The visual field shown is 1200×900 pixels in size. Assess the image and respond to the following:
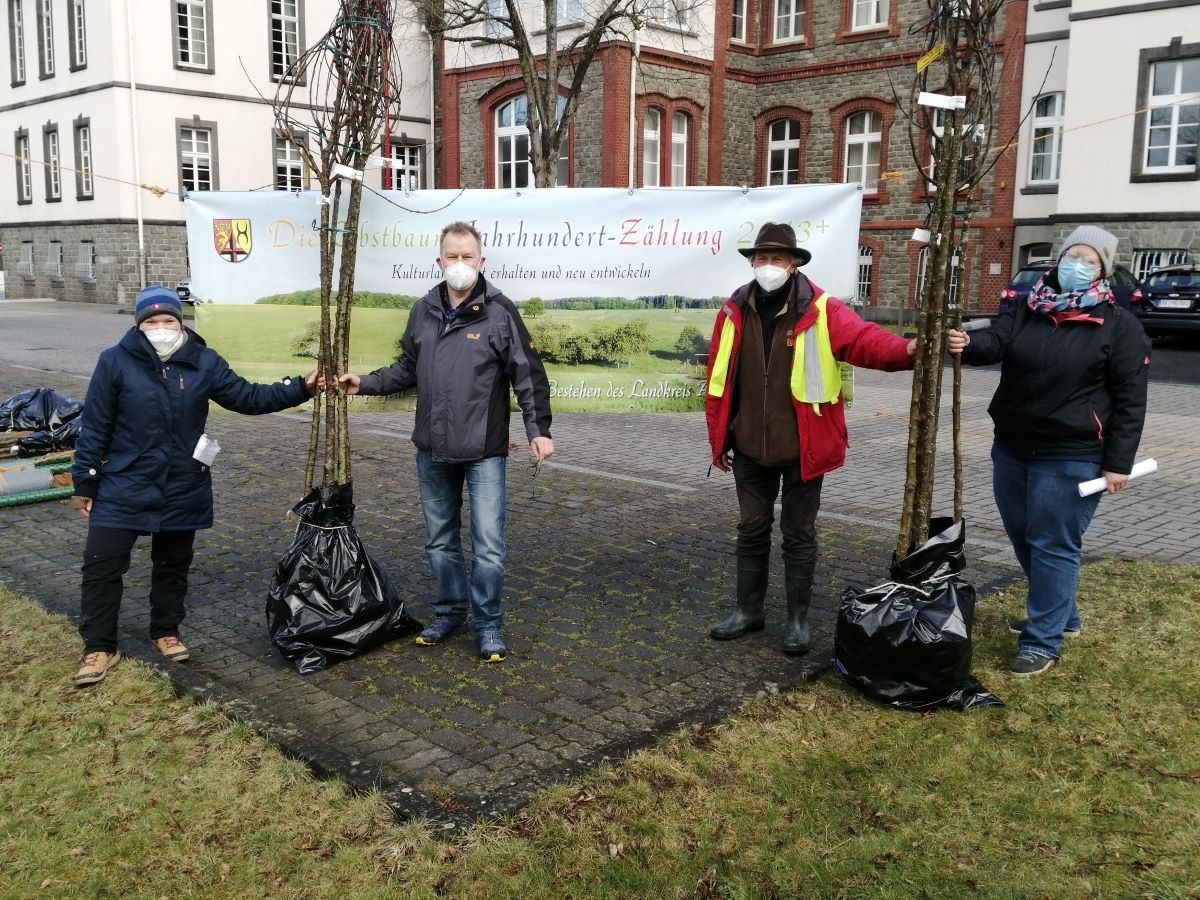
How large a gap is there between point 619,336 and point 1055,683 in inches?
121

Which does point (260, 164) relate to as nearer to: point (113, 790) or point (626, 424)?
point (626, 424)

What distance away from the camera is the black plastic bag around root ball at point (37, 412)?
10422 millimetres

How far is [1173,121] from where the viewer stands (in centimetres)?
2409

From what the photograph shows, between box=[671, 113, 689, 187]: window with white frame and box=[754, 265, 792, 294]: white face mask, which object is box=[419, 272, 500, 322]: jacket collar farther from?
box=[671, 113, 689, 187]: window with white frame

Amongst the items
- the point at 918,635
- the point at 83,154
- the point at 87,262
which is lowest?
the point at 918,635

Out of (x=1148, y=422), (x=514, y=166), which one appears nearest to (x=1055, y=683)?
(x=1148, y=422)

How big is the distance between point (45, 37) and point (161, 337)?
124 ft

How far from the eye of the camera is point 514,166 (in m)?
30.3

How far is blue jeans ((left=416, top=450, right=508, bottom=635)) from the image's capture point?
515 centimetres

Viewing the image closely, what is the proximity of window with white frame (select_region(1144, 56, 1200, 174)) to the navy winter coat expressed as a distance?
24.4 metres

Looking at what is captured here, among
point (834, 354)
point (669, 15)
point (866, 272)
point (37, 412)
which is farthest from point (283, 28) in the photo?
point (834, 354)

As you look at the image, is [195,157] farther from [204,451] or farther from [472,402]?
[472,402]

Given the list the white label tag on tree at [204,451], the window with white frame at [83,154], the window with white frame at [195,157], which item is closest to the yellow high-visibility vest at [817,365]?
the white label tag on tree at [204,451]

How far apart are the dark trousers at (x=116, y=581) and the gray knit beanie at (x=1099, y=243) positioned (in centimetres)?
424
